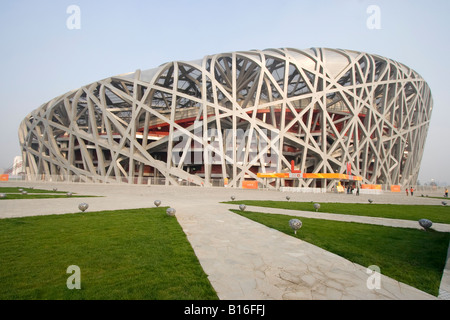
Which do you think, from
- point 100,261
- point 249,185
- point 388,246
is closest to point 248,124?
point 249,185

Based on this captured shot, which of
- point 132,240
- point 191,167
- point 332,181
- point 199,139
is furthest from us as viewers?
point 191,167

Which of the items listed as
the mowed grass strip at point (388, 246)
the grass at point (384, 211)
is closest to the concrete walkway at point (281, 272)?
the mowed grass strip at point (388, 246)

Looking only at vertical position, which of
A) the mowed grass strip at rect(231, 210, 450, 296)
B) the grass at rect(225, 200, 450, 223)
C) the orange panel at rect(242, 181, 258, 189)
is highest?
the mowed grass strip at rect(231, 210, 450, 296)

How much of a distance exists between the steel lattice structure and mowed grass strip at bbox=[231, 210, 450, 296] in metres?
24.3

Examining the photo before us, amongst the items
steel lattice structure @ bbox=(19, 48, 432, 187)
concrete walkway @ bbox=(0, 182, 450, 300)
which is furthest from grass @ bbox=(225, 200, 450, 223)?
steel lattice structure @ bbox=(19, 48, 432, 187)

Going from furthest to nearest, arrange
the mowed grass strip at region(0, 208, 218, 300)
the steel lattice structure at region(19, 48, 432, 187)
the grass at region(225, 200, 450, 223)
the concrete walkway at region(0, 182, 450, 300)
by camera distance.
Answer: the steel lattice structure at region(19, 48, 432, 187)
the grass at region(225, 200, 450, 223)
the concrete walkway at region(0, 182, 450, 300)
the mowed grass strip at region(0, 208, 218, 300)

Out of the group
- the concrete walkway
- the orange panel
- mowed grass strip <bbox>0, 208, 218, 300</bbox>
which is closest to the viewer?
mowed grass strip <bbox>0, 208, 218, 300</bbox>

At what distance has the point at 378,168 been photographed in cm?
3912

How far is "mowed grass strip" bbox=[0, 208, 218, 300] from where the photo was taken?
3.35m

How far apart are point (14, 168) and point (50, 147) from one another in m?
44.3

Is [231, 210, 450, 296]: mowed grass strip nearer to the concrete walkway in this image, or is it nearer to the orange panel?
the concrete walkway

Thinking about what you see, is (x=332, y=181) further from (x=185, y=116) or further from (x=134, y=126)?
(x=134, y=126)

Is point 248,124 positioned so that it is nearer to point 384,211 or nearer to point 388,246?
point 384,211
